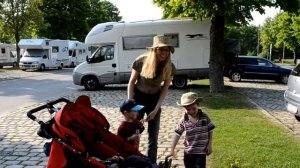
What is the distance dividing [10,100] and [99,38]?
5.96 meters

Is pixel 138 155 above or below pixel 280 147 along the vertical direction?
above

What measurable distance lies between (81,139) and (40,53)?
36.3 meters

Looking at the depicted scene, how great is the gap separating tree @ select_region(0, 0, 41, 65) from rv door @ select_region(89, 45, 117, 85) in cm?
2681

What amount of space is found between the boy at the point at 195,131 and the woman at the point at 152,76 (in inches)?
19.5

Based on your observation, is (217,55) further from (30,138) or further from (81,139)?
(81,139)

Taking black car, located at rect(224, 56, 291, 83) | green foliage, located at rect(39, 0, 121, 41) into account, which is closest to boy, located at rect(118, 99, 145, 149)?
black car, located at rect(224, 56, 291, 83)

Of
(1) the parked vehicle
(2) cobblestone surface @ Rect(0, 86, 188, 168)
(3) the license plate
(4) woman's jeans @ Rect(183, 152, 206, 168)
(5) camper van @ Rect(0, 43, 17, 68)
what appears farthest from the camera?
(5) camper van @ Rect(0, 43, 17, 68)

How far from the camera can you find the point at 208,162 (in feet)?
21.3

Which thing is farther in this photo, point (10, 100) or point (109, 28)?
point (109, 28)

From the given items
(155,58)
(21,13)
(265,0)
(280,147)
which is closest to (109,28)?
(265,0)

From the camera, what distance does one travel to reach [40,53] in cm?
3903

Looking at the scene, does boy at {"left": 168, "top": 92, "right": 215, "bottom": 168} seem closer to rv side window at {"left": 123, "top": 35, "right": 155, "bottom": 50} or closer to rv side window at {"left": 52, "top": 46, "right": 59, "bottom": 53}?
rv side window at {"left": 123, "top": 35, "right": 155, "bottom": 50}

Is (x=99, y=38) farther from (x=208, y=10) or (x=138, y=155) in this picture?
(x=138, y=155)

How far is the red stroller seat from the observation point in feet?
13.2
